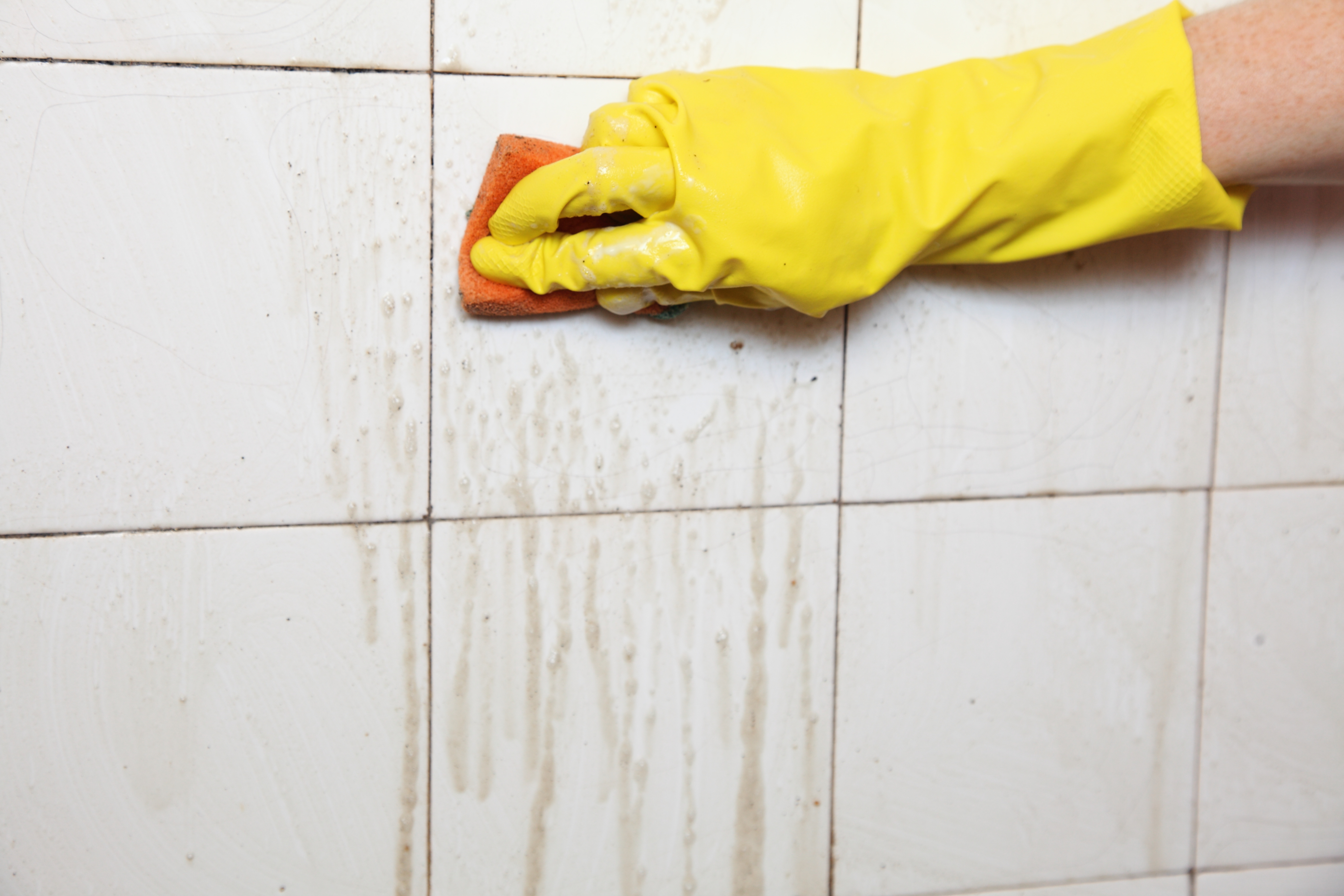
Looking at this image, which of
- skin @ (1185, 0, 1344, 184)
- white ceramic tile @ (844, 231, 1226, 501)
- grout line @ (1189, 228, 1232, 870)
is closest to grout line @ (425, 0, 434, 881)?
Answer: white ceramic tile @ (844, 231, 1226, 501)

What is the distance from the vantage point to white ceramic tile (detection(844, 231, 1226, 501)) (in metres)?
0.95

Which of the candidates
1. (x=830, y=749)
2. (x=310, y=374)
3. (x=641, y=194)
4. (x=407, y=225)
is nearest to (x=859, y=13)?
(x=641, y=194)

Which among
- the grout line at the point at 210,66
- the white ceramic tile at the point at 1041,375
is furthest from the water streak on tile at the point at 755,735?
the grout line at the point at 210,66

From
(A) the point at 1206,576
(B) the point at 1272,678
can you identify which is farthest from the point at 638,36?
(B) the point at 1272,678

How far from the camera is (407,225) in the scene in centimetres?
86

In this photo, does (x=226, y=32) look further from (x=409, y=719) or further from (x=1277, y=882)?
(x=1277, y=882)

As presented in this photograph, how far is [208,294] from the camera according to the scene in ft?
2.77

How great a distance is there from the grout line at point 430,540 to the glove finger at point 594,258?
70 millimetres

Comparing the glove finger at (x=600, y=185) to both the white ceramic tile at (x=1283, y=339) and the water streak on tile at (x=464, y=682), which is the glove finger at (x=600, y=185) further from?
the white ceramic tile at (x=1283, y=339)

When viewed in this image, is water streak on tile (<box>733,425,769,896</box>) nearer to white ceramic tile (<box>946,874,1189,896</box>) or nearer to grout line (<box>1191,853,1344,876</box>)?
white ceramic tile (<box>946,874,1189,896</box>)

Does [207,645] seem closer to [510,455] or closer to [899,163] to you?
[510,455]

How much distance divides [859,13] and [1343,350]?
2.11 feet

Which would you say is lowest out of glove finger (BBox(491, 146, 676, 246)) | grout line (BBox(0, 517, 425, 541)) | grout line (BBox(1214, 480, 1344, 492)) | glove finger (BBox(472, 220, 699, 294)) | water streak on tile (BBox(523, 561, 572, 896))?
water streak on tile (BBox(523, 561, 572, 896))

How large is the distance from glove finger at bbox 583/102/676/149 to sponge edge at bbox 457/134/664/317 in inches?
2.2
